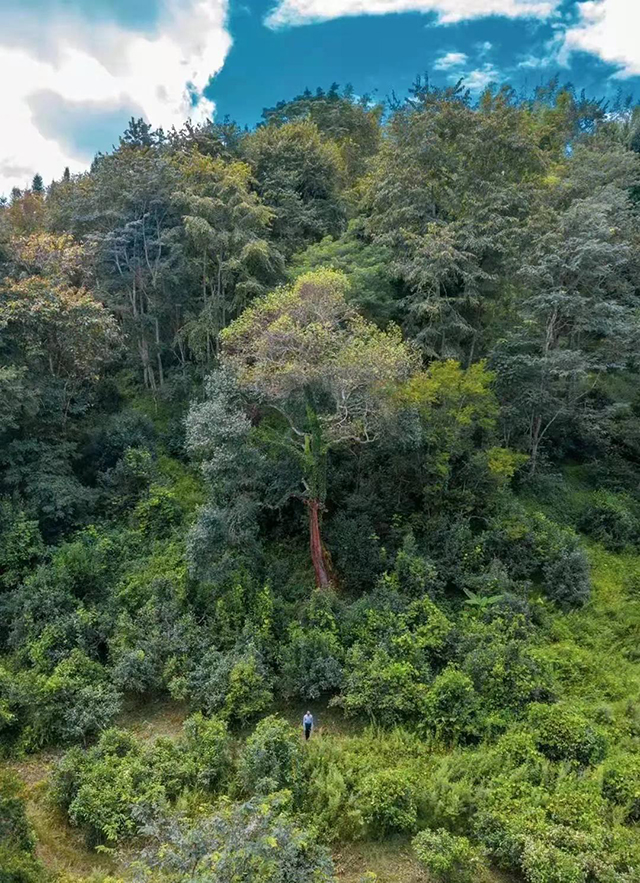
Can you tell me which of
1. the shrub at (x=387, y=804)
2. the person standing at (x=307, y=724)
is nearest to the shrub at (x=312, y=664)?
the person standing at (x=307, y=724)

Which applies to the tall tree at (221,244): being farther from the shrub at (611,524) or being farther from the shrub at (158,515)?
the shrub at (611,524)

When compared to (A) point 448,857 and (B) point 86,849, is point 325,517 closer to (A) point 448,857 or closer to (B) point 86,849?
(A) point 448,857

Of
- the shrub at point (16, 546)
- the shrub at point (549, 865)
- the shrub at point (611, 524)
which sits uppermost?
the shrub at point (16, 546)

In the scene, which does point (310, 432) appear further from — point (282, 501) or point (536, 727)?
point (536, 727)

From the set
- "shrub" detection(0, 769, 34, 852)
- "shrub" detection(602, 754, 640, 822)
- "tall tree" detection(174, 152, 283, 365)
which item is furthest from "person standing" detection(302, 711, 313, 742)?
"tall tree" detection(174, 152, 283, 365)

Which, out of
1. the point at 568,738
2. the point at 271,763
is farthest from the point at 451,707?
the point at 271,763

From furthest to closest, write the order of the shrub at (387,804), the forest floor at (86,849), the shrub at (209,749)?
the shrub at (209,749), the shrub at (387,804), the forest floor at (86,849)
